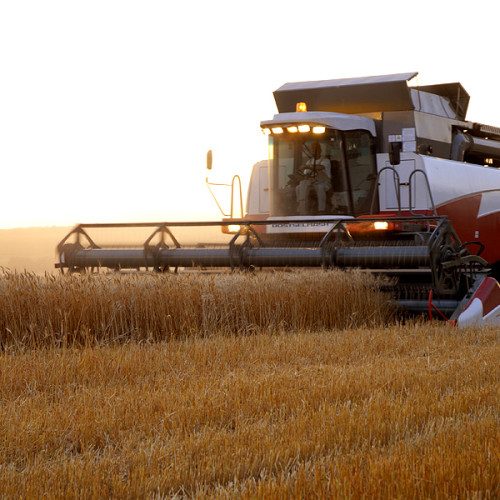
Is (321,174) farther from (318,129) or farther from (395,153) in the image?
(395,153)

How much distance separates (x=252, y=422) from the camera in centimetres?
370

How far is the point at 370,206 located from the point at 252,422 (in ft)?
22.9

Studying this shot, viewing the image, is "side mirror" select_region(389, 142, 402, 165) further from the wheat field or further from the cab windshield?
the wheat field

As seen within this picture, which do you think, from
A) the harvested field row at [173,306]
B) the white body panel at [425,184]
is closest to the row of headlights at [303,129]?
the white body panel at [425,184]

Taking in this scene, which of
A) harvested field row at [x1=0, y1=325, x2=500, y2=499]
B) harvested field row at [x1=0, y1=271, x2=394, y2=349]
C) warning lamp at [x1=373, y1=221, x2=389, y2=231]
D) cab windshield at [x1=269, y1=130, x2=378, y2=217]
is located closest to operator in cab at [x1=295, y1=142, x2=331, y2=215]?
cab windshield at [x1=269, y1=130, x2=378, y2=217]

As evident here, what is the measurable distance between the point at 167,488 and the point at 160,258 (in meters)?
6.38

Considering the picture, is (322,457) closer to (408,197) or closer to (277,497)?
(277,497)

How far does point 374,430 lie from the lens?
3.51 metres

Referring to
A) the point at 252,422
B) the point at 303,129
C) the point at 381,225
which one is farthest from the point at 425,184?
the point at 252,422

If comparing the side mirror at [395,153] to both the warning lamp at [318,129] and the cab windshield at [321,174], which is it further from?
the warning lamp at [318,129]

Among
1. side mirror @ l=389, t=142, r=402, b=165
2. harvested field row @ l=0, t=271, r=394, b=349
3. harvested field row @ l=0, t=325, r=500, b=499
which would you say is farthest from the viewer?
side mirror @ l=389, t=142, r=402, b=165

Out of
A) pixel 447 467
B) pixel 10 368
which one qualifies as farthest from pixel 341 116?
pixel 447 467

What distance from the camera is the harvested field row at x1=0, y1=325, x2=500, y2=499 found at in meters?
2.76

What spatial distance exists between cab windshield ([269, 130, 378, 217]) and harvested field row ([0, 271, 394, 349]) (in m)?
2.29
